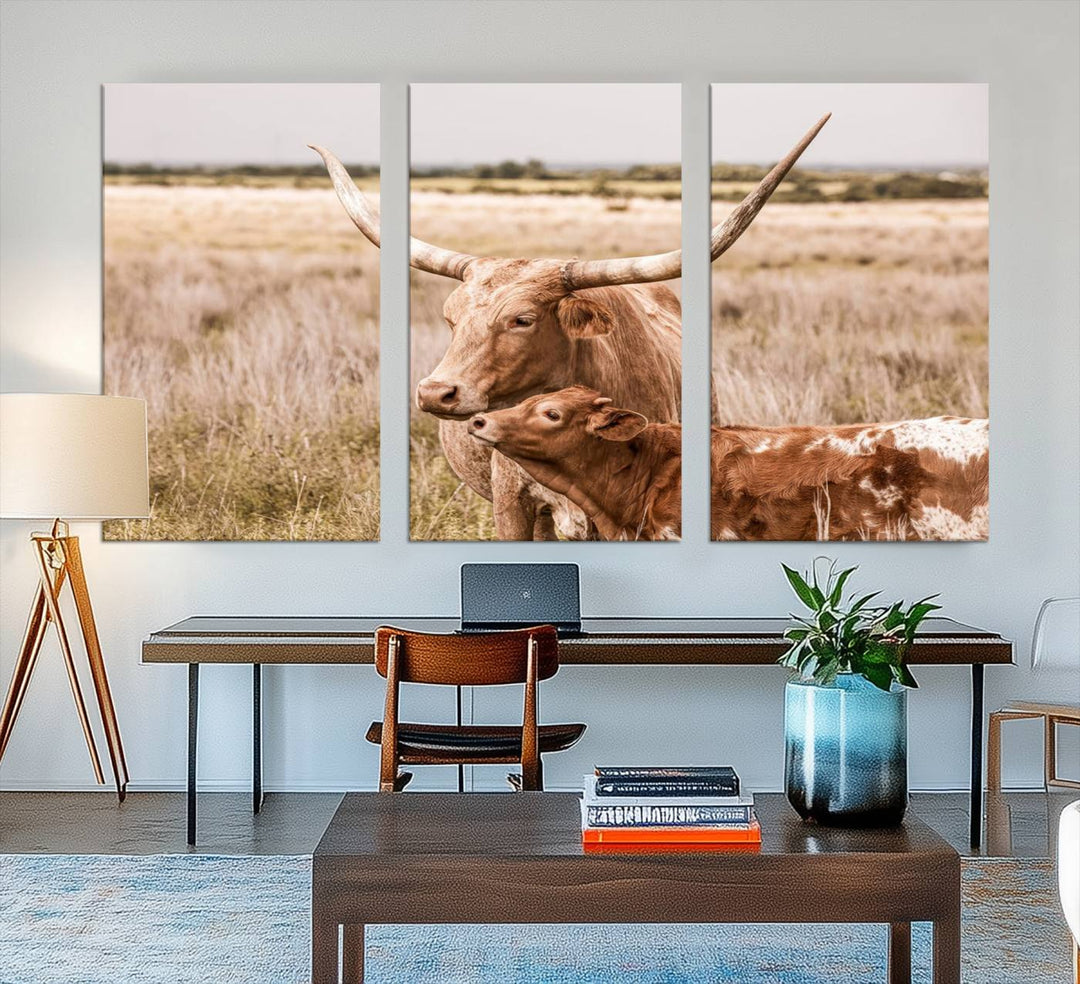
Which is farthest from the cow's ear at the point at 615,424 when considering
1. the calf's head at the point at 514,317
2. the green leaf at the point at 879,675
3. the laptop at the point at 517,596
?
the green leaf at the point at 879,675

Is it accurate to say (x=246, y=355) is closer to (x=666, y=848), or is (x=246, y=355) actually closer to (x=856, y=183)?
(x=856, y=183)

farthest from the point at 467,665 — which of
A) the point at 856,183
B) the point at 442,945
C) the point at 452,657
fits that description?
the point at 856,183

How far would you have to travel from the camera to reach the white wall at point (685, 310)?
480 cm

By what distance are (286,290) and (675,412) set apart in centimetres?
149

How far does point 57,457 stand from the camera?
13.9 feet

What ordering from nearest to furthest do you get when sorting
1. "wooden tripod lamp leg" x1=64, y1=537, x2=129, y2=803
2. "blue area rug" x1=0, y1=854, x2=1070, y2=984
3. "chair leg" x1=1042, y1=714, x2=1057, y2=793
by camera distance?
"blue area rug" x1=0, y1=854, x2=1070, y2=984, "wooden tripod lamp leg" x1=64, y1=537, x2=129, y2=803, "chair leg" x1=1042, y1=714, x2=1057, y2=793

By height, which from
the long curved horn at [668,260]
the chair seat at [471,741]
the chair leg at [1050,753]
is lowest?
the chair leg at [1050,753]

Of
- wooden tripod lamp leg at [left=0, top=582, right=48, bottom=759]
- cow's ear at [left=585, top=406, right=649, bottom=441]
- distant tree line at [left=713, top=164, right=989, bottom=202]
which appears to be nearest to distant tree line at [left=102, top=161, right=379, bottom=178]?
cow's ear at [left=585, top=406, right=649, bottom=441]

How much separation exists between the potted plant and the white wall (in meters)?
2.39

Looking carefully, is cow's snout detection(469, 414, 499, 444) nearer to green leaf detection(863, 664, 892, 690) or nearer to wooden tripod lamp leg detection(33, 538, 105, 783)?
wooden tripod lamp leg detection(33, 538, 105, 783)

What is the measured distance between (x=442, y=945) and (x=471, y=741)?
70 cm

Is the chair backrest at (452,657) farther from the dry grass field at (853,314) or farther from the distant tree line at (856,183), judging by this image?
the distant tree line at (856,183)

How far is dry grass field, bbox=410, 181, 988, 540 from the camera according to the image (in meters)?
4.79

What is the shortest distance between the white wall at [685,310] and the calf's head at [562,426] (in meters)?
0.27
